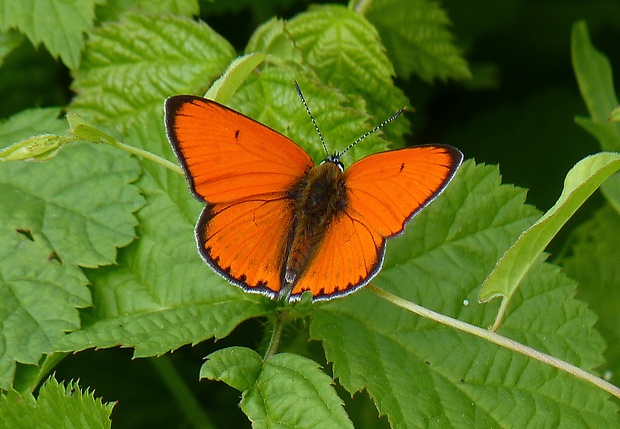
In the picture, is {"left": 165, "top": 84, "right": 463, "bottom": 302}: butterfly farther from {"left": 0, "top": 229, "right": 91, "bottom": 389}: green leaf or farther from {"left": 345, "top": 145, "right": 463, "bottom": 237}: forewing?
{"left": 0, "top": 229, "right": 91, "bottom": 389}: green leaf

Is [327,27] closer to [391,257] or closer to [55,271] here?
[391,257]

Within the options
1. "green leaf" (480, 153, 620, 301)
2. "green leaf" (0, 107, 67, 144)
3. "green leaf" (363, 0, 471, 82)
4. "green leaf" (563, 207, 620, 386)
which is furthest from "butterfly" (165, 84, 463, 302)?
"green leaf" (563, 207, 620, 386)

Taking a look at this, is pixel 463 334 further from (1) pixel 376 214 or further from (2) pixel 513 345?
(1) pixel 376 214

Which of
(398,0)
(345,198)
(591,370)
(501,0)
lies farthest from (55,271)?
(501,0)

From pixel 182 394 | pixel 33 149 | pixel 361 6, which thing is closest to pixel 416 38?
pixel 361 6

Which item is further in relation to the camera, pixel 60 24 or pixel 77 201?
pixel 60 24
